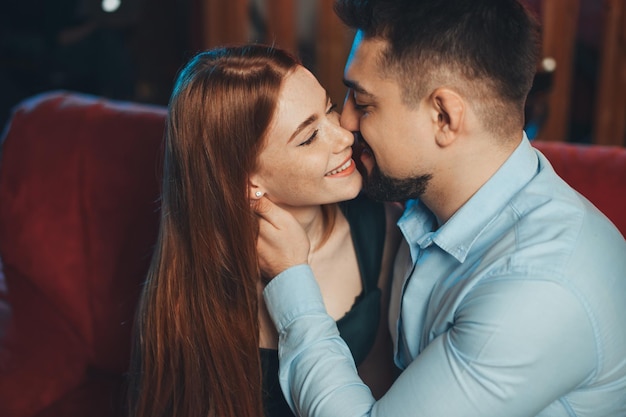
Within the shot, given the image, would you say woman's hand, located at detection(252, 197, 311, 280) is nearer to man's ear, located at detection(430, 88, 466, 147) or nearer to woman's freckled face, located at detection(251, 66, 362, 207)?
woman's freckled face, located at detection(251, 66, 362, 207)

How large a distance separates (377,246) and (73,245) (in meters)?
0.90

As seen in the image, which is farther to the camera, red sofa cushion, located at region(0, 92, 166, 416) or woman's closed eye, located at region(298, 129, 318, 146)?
red sofa cushion, located at region(0, 92, 166, 416)

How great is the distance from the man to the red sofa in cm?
Result: 69

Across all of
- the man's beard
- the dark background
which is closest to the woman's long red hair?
the man's beard

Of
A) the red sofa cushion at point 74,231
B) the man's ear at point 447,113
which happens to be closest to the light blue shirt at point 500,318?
the man's ear at point 447,113

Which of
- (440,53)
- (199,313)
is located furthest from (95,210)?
(440,53)

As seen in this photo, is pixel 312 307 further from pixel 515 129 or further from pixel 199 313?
pixel 515 129

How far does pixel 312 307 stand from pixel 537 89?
7.39 ft

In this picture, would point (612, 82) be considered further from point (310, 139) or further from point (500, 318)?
point (500, 318)

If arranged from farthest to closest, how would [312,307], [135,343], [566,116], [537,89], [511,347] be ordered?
[566,116] → [537,89] → [135,343] → [312,307] → [511,347]

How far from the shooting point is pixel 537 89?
3.38 m

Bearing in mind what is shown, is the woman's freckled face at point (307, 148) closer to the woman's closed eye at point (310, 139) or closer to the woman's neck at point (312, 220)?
the woman's closed eye at point (310, 139)

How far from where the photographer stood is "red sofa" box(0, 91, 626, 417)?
2.08 meters

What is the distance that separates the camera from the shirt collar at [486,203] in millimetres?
1401
